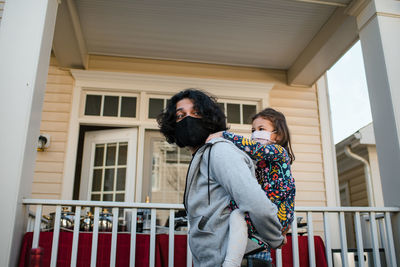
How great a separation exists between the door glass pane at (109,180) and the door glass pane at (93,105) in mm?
819

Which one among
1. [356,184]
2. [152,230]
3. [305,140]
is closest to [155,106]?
[305,140]

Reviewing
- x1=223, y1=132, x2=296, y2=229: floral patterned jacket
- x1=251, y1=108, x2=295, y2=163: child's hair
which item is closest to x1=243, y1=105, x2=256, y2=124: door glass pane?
x1=251, y1=108, x2=295, y2=163: child's hair

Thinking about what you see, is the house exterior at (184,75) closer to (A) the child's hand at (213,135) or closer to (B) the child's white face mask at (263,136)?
(B) the child's white face mask at (263,136)

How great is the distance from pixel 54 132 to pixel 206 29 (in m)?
2.42

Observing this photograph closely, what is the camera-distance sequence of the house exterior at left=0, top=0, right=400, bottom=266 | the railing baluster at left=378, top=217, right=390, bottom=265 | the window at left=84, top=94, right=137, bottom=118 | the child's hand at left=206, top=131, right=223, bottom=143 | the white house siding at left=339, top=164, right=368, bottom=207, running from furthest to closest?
the white house siding at left=339, top=164, right=368, bottom=207, the window at left=84, top=94, right=137, bottom=118, the house exterior at left=0, top=0, right=400, bottom=266, the railing baluster at left=378, top=217, right=390, bottom=265, the child's hand at left=206, top=131, right=223, bottom=143

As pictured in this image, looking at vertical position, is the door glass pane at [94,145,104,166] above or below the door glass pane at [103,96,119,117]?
below

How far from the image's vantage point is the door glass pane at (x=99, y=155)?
5.38 m

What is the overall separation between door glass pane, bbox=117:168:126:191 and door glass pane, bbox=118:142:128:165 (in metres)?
0.11

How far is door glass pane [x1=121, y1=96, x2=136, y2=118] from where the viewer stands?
5457 millimetres

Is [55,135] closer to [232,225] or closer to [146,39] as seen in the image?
[146,39]

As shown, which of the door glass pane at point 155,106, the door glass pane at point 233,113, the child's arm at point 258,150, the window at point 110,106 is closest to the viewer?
the child's arm at point 258,150

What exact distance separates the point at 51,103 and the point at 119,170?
130cm

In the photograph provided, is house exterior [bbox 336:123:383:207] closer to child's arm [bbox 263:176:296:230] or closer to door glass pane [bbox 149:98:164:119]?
door glass pane [bbox 149:98:164:119]

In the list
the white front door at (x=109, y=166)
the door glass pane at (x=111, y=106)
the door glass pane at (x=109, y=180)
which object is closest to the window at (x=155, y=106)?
the white front door at (x=109, y=166)
